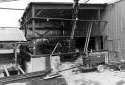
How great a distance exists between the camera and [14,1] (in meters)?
19.3

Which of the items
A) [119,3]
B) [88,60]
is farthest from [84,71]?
[119,3]

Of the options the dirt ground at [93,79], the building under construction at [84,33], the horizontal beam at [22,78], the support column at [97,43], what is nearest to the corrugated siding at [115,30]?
the building under construction at [84,33]

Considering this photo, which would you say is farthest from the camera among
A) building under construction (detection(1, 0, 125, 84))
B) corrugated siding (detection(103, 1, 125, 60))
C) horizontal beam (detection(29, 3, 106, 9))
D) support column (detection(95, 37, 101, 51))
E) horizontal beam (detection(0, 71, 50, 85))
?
support column (detection(95, 37, 101, 51))

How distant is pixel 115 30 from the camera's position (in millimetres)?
11398

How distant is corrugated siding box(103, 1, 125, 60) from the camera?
426 inches

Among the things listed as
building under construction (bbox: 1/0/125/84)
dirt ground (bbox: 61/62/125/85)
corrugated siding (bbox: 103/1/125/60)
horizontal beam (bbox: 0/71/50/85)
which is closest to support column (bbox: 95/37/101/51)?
building under construction (bbox: 1/0/125/84)

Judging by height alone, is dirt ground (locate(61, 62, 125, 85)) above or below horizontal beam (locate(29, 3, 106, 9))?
below

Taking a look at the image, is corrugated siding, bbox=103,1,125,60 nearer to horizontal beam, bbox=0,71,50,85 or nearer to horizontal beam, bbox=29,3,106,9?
horizontal beam, bbox=29,3,106,9

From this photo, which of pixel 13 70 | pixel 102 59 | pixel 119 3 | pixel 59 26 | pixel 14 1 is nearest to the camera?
pixel 102 59

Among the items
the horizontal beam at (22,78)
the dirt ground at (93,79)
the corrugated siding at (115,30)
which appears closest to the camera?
the dirt ground at (93,79)

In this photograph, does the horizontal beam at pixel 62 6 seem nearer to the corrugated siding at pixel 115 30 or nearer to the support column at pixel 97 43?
the corrugated siding at pixel 115 30

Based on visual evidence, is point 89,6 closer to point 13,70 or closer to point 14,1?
point 13,70

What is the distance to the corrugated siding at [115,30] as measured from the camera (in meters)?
10.8

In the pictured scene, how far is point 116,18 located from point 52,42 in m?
6.89
